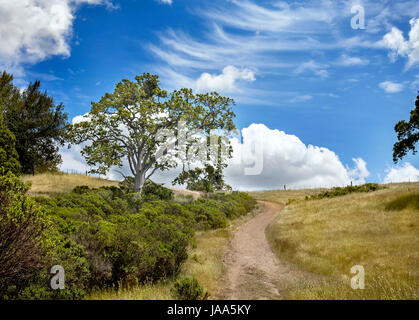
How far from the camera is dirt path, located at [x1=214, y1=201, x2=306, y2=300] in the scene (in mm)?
10422

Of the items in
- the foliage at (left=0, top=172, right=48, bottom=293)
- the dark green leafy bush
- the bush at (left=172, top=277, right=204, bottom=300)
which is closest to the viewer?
the foliage at (left=0, top=172, right=48, bottom=293)

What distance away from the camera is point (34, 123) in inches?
1651

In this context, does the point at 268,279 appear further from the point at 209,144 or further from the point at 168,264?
the point at 209,144

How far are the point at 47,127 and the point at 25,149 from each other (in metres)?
5.59

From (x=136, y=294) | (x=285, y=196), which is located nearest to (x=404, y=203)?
(x=136, y=294)

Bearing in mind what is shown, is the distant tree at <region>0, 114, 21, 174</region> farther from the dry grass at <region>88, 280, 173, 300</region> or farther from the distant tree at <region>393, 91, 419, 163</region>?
the distant tree at <region>393, 91, 419, 163</region>

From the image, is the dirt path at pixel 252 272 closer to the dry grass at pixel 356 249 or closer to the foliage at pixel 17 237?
the dry grass at pixel 356 249

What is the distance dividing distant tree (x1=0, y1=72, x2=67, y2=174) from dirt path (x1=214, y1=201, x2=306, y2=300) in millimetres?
32685

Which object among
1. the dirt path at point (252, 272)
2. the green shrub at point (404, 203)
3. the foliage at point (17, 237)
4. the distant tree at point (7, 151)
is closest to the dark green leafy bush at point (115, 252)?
the foliage at point (17, 237)

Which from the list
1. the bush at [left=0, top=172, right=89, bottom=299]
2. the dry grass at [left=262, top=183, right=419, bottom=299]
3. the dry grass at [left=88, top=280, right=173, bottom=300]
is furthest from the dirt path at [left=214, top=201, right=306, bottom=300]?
the bush at [left=0, top=172, right=89, bottom=299]

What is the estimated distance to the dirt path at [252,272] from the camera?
34.2ft

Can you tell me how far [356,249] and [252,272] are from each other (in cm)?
590

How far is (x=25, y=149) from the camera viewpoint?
128ft

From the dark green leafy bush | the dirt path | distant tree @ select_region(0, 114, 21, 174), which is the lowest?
the dirt path
